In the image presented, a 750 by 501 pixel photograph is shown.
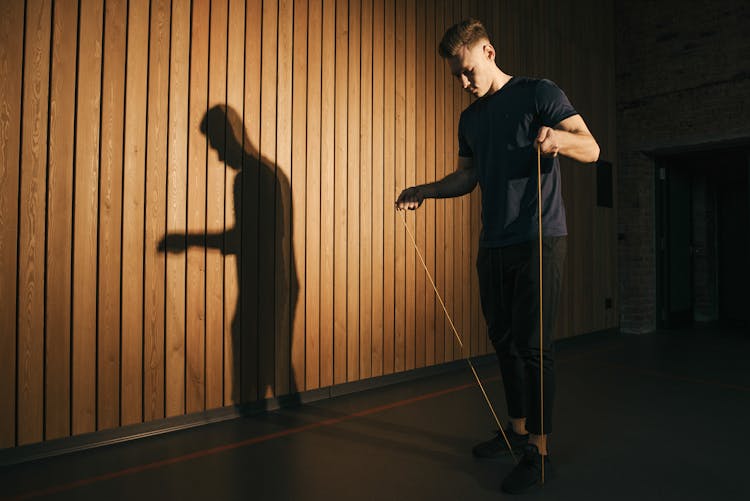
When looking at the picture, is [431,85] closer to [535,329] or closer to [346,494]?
[535,329]

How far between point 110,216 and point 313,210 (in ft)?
3.41

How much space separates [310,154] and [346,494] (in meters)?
1.79

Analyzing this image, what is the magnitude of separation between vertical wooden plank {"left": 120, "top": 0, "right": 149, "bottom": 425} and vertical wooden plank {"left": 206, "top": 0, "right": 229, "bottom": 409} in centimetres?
30

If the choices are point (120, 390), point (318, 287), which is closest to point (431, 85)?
point (318, 287)

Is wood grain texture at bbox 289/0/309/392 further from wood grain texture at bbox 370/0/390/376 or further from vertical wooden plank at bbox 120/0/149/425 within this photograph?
vertical wooden plank at bbox 120/0/149/425

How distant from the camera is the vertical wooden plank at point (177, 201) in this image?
237 centimetres

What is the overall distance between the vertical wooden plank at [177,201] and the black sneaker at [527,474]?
149 centimetres

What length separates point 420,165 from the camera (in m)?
3.52

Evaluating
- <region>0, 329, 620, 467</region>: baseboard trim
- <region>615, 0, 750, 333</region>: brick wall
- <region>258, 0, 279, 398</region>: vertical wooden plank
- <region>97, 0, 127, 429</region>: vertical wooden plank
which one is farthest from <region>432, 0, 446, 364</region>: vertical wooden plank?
<region>615, 0, 750, 333</region>: brick wall

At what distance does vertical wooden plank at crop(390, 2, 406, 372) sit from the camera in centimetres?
334

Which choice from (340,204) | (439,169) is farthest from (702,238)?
(340,204)

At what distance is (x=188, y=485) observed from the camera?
5.84 feet

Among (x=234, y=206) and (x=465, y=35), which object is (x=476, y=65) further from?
(x=234, y=206)

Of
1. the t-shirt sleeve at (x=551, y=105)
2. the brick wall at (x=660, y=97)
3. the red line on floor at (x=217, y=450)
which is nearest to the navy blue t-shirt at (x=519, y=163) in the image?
the t-shirt sleeve at (x=551, y=105)
